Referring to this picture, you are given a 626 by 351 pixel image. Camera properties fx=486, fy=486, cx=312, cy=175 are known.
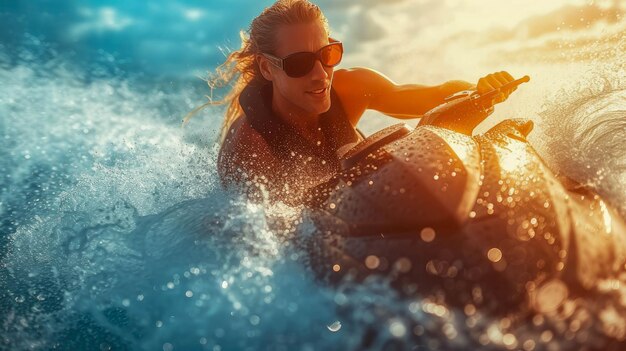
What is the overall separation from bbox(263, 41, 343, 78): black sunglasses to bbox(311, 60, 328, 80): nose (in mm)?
22

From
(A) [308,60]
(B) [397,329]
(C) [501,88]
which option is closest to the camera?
(B) [397,329]

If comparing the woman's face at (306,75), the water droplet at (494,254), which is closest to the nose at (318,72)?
the woman's face at (306,75)

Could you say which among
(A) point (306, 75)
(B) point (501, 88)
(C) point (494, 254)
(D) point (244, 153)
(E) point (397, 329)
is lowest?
(E) point (397, 329)

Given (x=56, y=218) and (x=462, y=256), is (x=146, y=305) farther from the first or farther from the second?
(x=56, y=218)

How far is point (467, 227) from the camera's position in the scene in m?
1.47

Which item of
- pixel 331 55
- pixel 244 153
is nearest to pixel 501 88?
pixel 331 55

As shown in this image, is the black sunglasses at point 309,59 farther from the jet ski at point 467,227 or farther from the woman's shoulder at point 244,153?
the jet ski at point 467,227

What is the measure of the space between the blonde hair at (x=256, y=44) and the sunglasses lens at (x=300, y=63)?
274 millimetres

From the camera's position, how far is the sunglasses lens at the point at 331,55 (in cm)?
350

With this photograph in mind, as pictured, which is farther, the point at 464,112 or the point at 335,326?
the point at 464,112

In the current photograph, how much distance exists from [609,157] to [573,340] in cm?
146

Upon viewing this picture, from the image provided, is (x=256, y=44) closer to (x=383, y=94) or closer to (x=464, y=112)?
(x=383, y=94)

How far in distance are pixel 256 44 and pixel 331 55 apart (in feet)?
2.42

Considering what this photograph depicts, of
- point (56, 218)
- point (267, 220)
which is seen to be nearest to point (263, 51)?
point (56, 218)
